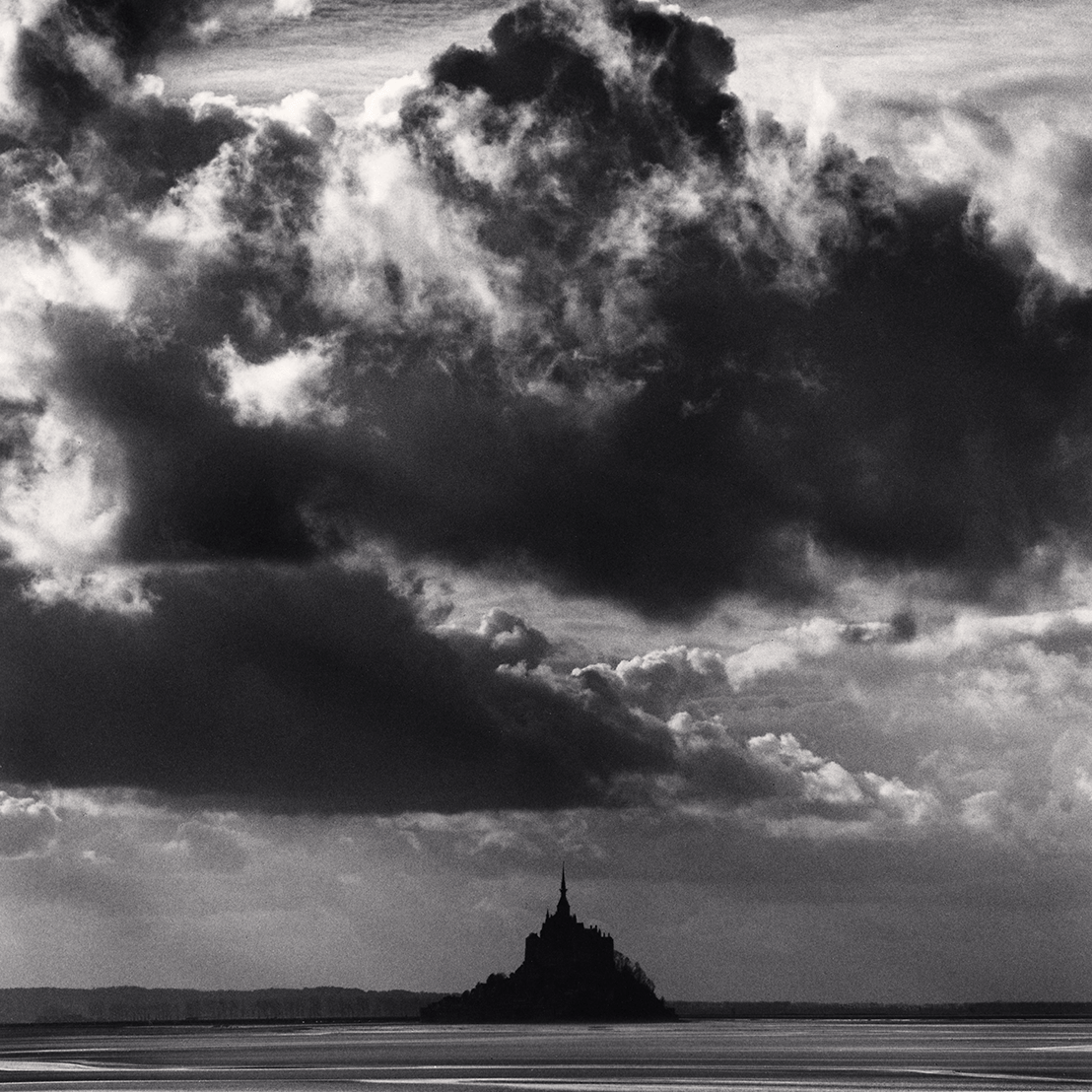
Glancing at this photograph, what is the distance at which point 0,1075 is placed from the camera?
16612cm

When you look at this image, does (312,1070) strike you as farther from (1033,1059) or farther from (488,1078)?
(1033,1059)

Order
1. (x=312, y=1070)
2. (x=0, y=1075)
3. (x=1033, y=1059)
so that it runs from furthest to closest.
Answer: (x=1033, y=1059) < (x=312, y=1070) < (x=0, y=1075)

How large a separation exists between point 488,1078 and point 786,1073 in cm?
2646

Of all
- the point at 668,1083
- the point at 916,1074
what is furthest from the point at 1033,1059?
the point at 668,1083

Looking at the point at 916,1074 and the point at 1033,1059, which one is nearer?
the point at 916,1074

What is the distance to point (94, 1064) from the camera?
195m

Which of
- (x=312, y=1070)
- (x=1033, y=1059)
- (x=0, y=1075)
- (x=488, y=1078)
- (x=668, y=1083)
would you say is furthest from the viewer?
(x=1033, y=1059)

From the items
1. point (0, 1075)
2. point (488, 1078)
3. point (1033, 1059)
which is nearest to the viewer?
point (488, 1078)

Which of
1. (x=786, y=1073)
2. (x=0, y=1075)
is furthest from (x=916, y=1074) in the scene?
(x=0, y=1075)

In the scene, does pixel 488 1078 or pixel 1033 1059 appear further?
pixel 1033 1059

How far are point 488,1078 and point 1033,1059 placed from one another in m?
69.0

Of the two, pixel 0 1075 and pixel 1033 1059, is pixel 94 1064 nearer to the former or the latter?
pixel 0 1075

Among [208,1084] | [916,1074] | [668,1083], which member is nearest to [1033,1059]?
[916,1074]

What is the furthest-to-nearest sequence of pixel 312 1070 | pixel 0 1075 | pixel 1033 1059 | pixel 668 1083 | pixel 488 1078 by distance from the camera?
pixel 1033 1059
pixel 312 1070
pixel 0 1075
pixel 488 1078
pixel 668 1083
